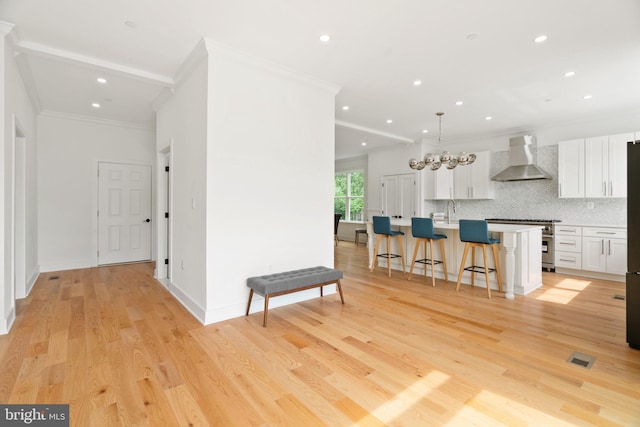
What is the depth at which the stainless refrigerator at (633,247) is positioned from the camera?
257 cm

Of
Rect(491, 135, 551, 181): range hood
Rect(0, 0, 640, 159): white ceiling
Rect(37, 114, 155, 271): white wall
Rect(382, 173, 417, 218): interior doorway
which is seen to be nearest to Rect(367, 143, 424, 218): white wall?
Rect(382, 173, 417, 218): interior doorway

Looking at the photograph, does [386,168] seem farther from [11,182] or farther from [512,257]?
[11,182]

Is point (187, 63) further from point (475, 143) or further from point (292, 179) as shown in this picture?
point (475, 143)

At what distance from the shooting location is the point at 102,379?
2.11m

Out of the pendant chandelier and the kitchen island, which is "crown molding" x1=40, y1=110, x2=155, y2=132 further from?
the kitchen island

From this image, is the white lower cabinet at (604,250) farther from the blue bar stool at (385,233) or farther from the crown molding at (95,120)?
the crown molding at (95,120)

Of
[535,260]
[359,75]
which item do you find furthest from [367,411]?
[535,260]

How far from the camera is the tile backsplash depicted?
543 centimetres

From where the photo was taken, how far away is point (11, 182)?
3.12m

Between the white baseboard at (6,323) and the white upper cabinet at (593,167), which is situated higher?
the white upper cabinet at (593,167)

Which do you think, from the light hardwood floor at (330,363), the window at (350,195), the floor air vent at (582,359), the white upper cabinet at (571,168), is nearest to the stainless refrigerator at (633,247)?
the light hardwood floor at (330,363)

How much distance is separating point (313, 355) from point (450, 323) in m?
1.57

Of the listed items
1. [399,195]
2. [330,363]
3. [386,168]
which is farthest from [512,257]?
[386,168]

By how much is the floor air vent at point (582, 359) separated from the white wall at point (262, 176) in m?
2.65
